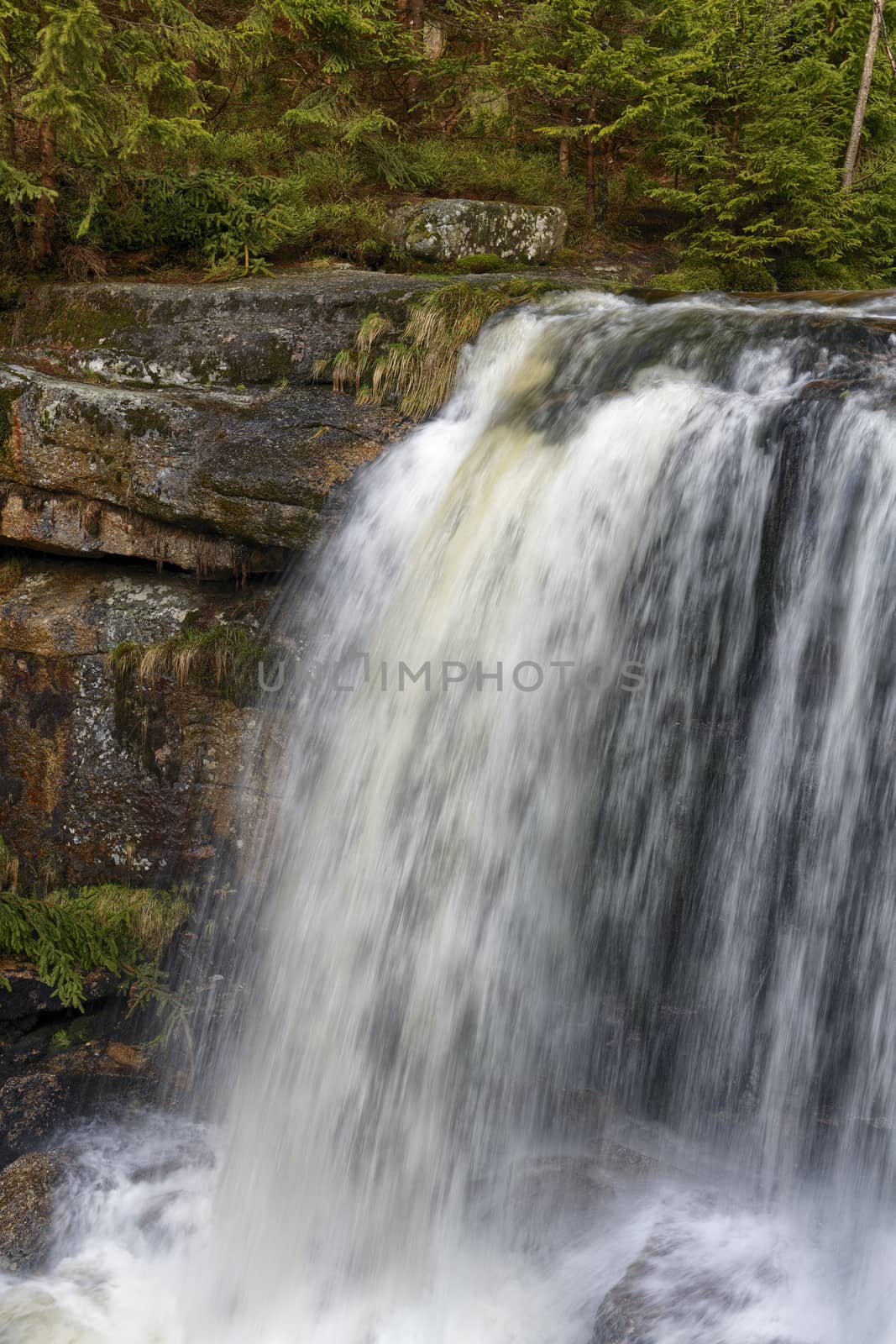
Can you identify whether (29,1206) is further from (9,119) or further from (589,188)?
(589,188)

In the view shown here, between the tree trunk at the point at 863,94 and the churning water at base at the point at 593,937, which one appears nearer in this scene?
the churning water at base at the point at 593,937

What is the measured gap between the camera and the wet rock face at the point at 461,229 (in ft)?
30.5

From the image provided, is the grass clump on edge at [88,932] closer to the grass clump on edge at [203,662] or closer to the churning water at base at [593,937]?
the churning water at base at [593,937]

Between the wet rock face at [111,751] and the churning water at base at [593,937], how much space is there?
90 centimetres

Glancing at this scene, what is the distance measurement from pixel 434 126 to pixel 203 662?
365 inches

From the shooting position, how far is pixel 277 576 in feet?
21.3

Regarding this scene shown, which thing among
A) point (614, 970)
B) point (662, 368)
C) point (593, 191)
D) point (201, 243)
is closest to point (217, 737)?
point (614, 970)

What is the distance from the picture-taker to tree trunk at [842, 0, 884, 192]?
35.6ft

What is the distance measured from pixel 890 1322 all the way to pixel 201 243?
854cm

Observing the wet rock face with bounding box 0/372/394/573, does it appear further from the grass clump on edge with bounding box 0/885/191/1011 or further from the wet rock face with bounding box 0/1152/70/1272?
the wet rock face with bounding box 0/1152/70/1272

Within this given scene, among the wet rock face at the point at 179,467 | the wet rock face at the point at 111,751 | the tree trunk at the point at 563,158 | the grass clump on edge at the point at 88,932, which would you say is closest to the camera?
the grass clump on edge at the point at 88,932

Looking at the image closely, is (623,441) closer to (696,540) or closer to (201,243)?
(696,540)

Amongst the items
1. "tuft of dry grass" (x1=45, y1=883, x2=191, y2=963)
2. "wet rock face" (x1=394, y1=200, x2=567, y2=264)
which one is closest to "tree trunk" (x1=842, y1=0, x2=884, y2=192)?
"wet rock face" (x1=394, y1=200, x2=567, y2=264)

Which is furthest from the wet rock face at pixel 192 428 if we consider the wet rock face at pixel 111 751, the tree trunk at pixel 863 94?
the tree trunk at pixel 863 94
